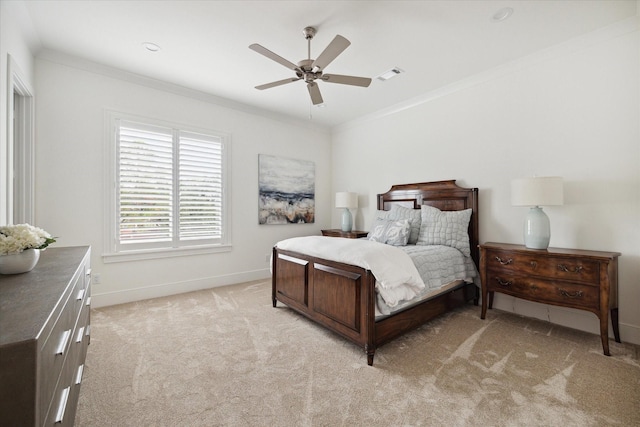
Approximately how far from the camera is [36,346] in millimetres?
712

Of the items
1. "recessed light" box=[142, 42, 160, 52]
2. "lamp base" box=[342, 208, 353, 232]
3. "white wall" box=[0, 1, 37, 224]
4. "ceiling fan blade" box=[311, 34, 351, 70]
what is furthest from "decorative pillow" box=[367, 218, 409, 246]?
"white wall" box=[0, 1, 37, 224]

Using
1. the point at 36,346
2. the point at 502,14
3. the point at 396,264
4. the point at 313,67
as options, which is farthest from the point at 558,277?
the point at 36,346

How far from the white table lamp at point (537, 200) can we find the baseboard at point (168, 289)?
362cm

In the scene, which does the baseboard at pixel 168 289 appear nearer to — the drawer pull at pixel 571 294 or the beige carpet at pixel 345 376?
the beige carpet at pixel 345 376

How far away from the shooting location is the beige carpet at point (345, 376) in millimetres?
1598

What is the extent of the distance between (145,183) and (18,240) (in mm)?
2295

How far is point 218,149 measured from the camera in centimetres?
→ 420

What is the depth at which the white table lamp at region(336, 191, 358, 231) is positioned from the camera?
477 cm

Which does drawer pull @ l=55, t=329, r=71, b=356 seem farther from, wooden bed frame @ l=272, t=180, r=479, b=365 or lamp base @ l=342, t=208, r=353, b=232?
lamp base @ l=342, t=208, r=353, b=232

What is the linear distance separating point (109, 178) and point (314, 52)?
9.11 feet

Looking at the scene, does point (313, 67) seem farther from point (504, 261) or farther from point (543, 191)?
point (504, 261)

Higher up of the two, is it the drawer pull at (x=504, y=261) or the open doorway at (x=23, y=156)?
the open doorway at (x=23, y=156)

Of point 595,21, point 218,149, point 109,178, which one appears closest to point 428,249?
point 595,21

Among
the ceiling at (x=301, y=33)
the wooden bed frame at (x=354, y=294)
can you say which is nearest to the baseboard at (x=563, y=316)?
the wooden bed frame at (x=354, y=294)
